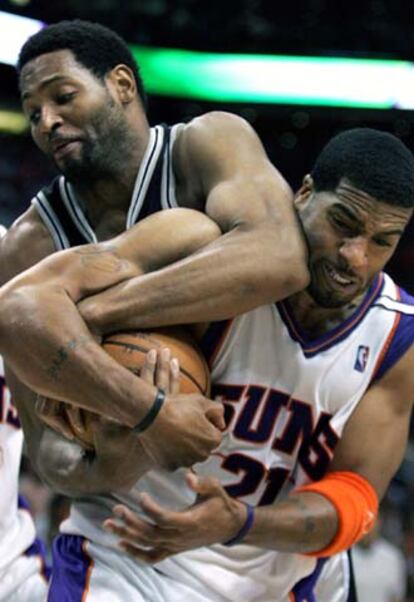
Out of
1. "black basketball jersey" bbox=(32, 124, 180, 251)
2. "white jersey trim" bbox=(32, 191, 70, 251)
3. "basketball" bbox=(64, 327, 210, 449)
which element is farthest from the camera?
"white jersey trim" bbox=(32, 191, 70, 251)

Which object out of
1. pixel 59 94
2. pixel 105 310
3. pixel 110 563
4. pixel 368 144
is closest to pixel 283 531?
pixel 110 563

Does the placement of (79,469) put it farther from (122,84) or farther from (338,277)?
(122,84)

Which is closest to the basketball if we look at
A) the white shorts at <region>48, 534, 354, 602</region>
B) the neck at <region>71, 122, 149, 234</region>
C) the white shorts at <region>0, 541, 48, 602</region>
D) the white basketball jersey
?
the white basketball jersey

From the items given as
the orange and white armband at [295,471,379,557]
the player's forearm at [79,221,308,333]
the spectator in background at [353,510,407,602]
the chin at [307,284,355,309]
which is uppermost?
the player's forearm at [79,221,308,333]

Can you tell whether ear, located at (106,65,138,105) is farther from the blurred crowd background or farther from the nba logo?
the blurred crowd background

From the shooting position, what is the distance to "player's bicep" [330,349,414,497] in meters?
3.15

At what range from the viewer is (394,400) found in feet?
10.5

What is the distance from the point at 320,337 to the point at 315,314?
63mm

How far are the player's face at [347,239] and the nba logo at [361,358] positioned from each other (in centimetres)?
19

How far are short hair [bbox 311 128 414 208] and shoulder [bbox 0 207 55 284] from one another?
2.55 feet

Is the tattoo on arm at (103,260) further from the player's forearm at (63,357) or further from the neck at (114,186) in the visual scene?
the neck at (114,186)

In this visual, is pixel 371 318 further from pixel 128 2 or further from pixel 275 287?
pixel 128 2

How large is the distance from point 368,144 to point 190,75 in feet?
28.4

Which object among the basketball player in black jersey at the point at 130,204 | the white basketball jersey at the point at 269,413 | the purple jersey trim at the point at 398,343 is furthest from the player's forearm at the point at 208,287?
the purple jersey trim at the point at 398,343
